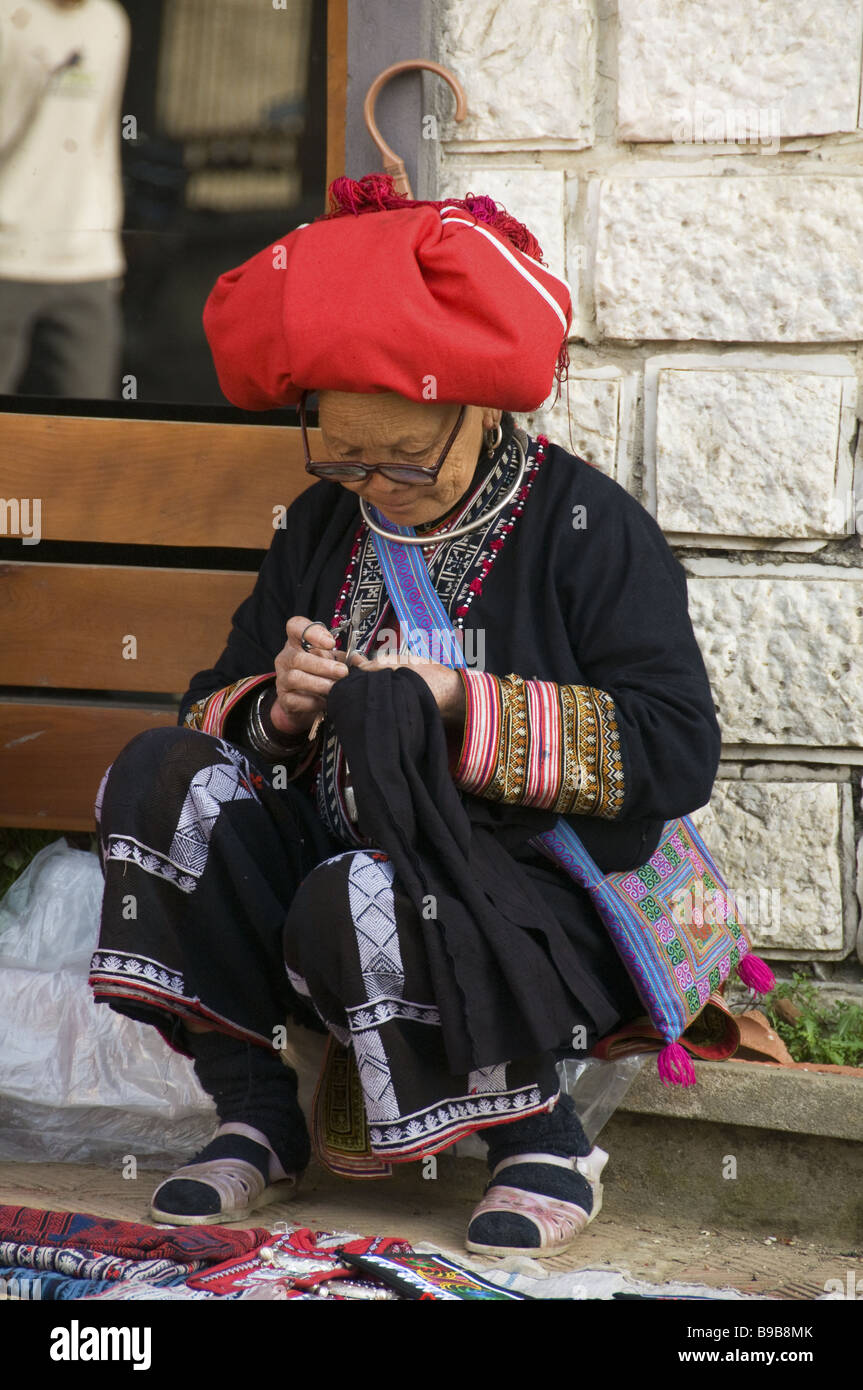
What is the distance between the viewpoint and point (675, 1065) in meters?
2.16

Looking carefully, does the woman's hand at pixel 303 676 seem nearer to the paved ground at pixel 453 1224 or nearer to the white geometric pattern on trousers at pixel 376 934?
the white geometric pattern on trousers at pixel 376 934

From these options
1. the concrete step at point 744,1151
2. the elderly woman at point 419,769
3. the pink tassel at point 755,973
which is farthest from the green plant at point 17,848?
the pink tassel at point 755,973

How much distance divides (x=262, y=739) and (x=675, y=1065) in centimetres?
85

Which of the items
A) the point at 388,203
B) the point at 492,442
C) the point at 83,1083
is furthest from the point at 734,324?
the point at 83,1083

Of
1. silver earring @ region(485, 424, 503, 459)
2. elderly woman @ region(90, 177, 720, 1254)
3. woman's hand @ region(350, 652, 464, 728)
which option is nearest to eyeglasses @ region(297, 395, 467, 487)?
elderly woman @ region(90, 177, 720, 1254)

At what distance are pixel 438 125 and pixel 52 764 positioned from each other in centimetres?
156

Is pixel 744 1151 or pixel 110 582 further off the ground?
pixel 110 582

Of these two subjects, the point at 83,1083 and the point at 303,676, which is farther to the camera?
the point at 83,1083

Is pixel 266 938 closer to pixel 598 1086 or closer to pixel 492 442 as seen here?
pixel 598 1086

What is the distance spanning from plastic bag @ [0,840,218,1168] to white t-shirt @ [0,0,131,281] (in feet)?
5.13

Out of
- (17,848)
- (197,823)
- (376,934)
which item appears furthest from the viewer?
(17,848)

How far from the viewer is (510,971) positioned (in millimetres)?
1874

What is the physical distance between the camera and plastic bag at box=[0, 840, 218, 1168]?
8.14 ft

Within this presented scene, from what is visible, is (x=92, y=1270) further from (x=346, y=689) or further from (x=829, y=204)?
(x=829, y=204)
